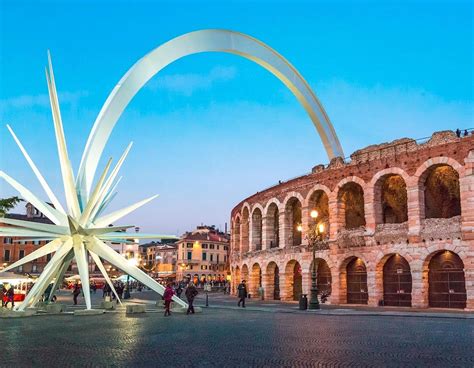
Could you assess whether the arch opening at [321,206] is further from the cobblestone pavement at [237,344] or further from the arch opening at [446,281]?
the cobblestone pavement at [237,344]

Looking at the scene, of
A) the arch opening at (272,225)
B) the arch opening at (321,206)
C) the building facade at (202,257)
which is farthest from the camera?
the building facade at (202,257)

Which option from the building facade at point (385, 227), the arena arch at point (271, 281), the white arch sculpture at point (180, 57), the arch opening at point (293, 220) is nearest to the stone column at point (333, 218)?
the building facade at point (385, 227)

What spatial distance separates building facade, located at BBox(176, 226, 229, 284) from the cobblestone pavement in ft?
321

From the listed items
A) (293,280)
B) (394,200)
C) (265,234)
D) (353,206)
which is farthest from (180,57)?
Answer: (293,280)

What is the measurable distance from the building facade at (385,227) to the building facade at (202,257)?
236 feet

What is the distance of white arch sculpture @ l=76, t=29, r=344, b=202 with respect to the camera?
31938mm

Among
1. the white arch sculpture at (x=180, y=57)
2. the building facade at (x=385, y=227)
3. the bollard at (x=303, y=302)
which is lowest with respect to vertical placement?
the bollard at (x=303, y=302)

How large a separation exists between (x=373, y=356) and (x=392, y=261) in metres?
23.8

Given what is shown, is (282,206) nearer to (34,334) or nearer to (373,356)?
(34,334)

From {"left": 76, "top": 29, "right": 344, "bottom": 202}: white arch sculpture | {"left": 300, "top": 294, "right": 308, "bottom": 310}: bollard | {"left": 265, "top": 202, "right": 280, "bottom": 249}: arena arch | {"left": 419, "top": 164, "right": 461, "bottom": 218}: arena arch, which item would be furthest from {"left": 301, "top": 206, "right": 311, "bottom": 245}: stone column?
{"left": 76, "top": 29, "right": 344, "bottom": 202}: white arch sculpture

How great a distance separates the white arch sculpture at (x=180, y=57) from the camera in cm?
3194

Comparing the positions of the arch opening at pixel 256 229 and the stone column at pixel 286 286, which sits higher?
the arch opening at pixel 256 229

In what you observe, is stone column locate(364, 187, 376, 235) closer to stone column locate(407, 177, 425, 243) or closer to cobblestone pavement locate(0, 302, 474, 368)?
stone column locate(407, 177, 425, 243)

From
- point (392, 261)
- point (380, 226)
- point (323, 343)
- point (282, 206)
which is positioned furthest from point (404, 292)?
point (323, 343)
